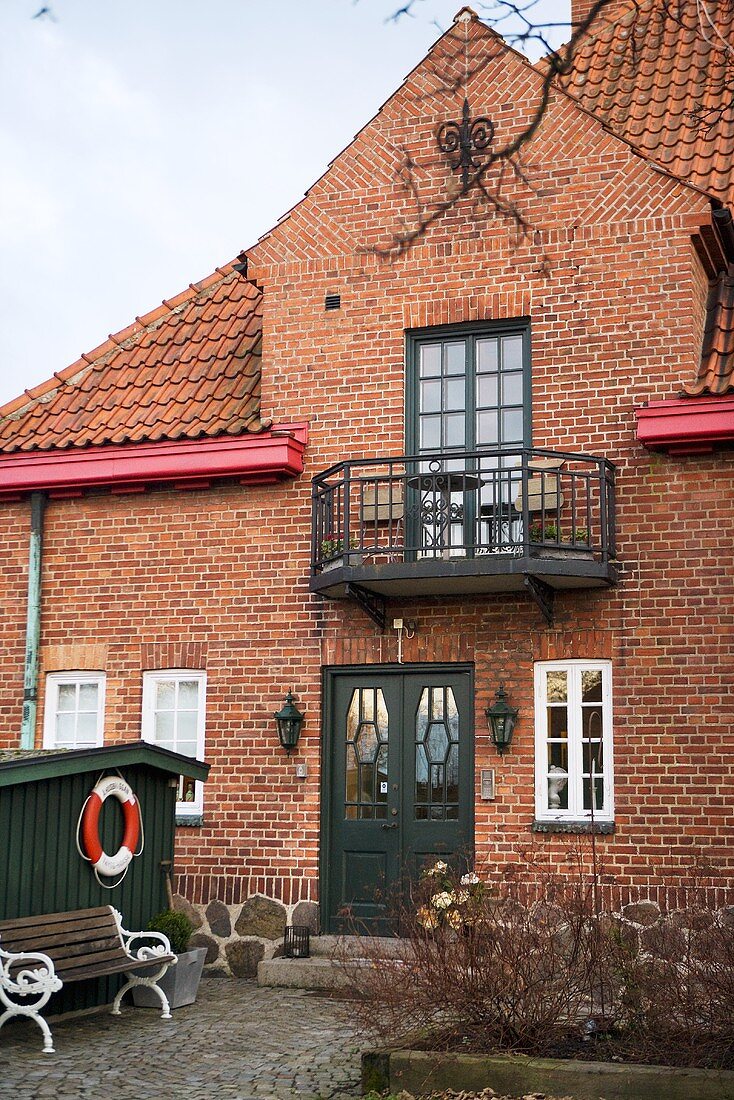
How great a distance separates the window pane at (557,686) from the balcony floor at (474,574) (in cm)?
84

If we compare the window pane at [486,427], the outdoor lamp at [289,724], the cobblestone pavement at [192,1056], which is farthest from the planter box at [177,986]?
the window pane at [486,427]

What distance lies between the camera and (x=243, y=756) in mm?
13414

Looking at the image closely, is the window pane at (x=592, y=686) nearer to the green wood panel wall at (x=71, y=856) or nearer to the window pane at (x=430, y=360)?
the window pane at (x=430, y=360)

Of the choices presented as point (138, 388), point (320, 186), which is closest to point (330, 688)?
point (138, 388)

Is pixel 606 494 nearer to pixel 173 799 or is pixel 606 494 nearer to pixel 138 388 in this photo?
pixel 173 799

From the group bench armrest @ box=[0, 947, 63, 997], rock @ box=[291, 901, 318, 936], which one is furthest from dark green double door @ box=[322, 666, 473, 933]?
bench armrest @ box=[0, 947, 63, 997]

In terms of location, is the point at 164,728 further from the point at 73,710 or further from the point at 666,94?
the point at 666,94

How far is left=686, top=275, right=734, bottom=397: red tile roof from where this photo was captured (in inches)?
481

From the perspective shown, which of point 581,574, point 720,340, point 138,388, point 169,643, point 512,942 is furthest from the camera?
point 138,388

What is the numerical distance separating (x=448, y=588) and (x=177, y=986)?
424cm

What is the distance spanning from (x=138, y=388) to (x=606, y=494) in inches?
223

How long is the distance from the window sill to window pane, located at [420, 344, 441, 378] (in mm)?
4544

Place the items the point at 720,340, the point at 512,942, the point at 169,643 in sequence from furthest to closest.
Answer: the point at 169,643, the point at 720,340, the point at 512,942

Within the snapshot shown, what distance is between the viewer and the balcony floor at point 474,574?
11.7m
